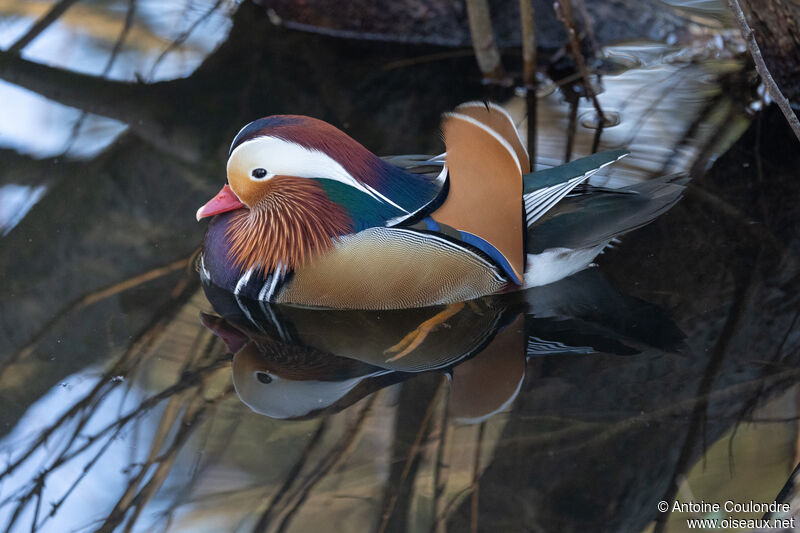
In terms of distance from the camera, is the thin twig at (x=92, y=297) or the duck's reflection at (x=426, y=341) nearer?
the duck's reflection at (x=426, y=341)

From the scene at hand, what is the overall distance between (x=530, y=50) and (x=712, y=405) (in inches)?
101

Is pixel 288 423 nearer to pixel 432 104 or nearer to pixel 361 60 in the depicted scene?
pixel 432 104

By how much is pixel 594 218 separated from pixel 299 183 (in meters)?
1.07

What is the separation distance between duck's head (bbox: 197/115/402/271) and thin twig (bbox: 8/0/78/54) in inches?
111

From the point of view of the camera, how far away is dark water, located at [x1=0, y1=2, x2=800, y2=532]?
2.54 meters

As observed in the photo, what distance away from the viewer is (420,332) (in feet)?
10.4

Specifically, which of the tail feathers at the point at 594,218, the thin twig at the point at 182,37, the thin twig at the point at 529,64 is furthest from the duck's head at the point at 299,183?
the thin twig at the point at 182,37

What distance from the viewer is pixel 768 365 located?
9.64 ft

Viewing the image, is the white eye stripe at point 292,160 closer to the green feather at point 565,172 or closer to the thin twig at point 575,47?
the green feather at point 565,172

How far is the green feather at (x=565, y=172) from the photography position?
3.12m

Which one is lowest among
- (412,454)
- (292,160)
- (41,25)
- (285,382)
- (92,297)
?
(41,25)

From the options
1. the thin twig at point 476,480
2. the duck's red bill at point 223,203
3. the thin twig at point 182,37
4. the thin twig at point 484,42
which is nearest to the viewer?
the thin twig at point 476,480

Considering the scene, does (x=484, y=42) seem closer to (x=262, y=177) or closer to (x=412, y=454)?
(x=262, y=177)

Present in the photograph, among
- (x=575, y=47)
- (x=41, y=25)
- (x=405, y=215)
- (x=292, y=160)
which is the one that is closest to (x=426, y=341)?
(x=405, y=215)
